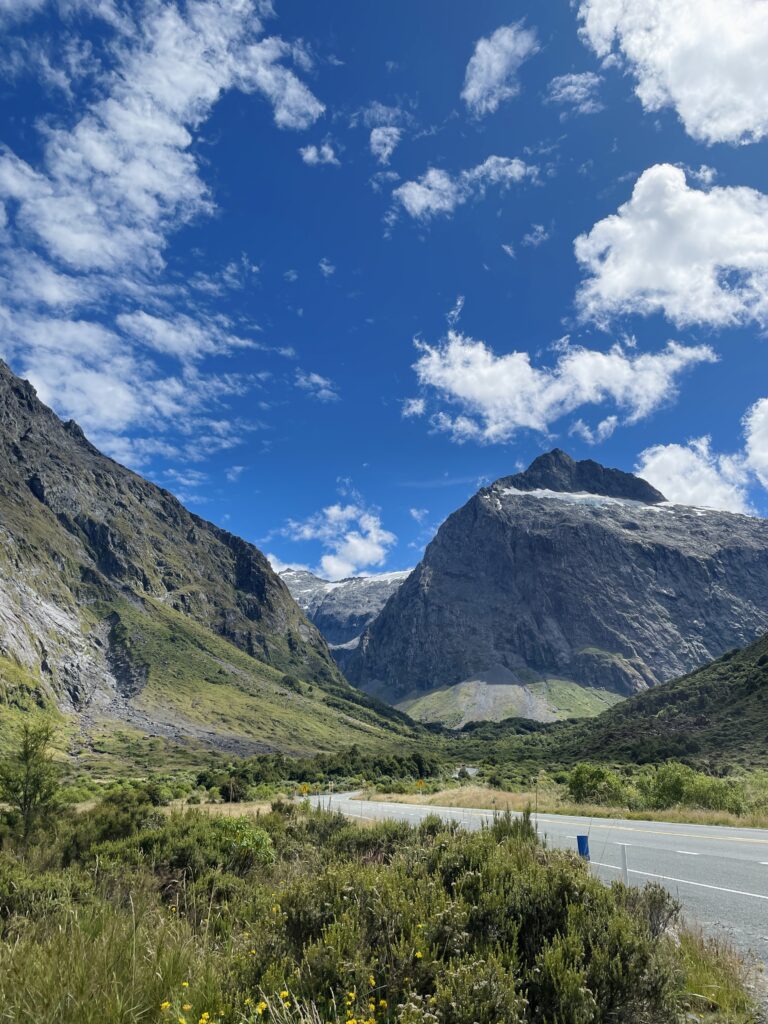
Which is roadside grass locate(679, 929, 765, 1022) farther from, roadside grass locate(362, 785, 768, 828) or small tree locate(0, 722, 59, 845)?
small tree locate(0, 722, 59, 845)

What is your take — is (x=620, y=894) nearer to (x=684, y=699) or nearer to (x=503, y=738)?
(x=684, y=699)

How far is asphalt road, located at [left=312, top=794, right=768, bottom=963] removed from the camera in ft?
27.0

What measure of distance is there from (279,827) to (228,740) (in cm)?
14141

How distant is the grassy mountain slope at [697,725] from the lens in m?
75.7

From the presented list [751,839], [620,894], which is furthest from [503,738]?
[620,894]

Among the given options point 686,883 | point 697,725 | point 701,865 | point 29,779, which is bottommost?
point 29,779

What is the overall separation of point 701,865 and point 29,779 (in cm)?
2003

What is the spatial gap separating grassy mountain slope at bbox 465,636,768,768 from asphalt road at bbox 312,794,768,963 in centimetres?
5232

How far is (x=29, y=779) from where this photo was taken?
1998cm

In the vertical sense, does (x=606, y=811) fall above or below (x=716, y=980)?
below

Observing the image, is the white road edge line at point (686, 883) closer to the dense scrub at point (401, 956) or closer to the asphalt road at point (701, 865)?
the asphalt road at point (701, 865)

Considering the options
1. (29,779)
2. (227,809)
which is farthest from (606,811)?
(29,779)

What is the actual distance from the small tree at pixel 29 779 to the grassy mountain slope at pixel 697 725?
213ft

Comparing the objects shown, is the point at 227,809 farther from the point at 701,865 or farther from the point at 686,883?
the point at 686,883
